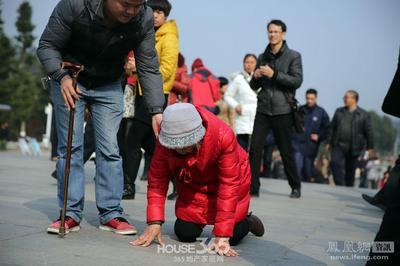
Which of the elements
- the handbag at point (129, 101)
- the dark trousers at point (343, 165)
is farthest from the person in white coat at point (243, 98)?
the handbag at point (129, 101)

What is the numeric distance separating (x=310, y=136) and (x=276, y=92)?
22.5ft

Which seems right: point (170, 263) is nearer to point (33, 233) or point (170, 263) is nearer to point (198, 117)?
point (198, 117)

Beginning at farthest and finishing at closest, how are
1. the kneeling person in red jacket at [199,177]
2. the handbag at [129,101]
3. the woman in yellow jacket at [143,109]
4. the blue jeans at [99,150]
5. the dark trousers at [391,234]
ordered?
1. the handbag at [129,101]
2. the woman in yellow jacket at [143,109]
3. the blue jeans at [99,150]
4. the kneeling person in red jacket at [199,177]
5. the dark trousers at [391,234]

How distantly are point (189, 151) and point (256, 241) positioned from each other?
1.17m

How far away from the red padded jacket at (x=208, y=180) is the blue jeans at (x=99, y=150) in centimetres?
59

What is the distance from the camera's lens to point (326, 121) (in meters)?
16.4

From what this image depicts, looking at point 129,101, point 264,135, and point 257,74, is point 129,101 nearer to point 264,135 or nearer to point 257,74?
point 257,74

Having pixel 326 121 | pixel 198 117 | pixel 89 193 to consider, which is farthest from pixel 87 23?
pixel 326 121

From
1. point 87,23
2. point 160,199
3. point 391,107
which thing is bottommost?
point 160,199

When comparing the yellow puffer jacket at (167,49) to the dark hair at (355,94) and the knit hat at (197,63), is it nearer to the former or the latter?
the knit hat at (197,63)

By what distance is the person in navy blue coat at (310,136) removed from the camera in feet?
52.0

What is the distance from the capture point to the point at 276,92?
9.19 m

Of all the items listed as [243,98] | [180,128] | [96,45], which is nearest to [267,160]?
[243,98]

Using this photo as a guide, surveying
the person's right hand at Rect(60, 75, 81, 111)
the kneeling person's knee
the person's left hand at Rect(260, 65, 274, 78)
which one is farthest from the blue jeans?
the person's left hand at Rect(260, 65, 274, 78)
